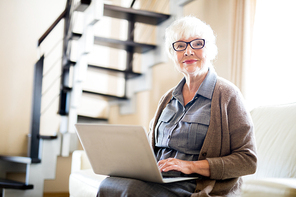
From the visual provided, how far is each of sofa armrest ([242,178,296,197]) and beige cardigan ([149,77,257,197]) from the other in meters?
0.22

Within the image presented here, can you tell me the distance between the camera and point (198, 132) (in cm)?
132

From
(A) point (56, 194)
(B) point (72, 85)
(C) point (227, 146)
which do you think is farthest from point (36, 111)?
(C) point (227, 146)

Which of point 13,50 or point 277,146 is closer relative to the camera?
point 277,146

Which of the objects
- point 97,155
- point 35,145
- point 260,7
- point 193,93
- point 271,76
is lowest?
point 35,145

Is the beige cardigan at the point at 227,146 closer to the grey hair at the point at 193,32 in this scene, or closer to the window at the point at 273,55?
the grey hair at the point at 193,32

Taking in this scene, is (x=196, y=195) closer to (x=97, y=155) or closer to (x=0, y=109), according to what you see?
(x=97, y=155)

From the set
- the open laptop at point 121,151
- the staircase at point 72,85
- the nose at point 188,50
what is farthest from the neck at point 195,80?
the staircase at point 72,85

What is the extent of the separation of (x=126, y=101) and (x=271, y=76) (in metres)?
1.82

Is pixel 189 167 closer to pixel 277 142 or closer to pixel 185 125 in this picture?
pixel 185 125

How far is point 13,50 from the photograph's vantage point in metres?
3.78

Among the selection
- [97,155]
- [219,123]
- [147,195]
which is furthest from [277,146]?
[97,155]

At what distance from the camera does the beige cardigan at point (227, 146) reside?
1.19 meters

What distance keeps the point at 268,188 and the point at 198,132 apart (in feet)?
1.44

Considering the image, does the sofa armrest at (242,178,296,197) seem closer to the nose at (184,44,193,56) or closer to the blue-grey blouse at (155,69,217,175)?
the blue-grey blouse at (155,69,217,175)
